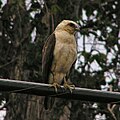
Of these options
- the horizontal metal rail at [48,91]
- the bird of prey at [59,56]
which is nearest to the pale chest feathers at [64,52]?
the bird of prey at [59,56]

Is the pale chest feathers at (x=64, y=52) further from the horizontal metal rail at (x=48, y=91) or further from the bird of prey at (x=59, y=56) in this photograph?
the horizontal metal rail at (x=48, y=91)

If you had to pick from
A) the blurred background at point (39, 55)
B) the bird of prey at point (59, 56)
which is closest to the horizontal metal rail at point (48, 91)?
the bird of prey at point (59, 56)

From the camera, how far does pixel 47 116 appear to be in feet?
29.5

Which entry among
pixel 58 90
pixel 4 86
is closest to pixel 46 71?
pixel 58 90

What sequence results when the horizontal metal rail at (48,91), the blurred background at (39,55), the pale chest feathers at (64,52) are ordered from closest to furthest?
the horizontal metal rail at (48,91) → the pale chest feathers at (64,52) → the blurred background at (39,55)

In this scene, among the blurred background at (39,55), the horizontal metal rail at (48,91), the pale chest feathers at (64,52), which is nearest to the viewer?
the horizontal metal rail at (48,91)

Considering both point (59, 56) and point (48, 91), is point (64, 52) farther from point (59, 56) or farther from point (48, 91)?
point (48, 91)

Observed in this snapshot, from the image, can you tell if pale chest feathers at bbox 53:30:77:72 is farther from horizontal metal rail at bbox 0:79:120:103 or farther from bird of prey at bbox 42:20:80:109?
horizontal metal rail at bbox 0:79:120:103

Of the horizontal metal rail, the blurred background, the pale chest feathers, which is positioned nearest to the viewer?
the horizontal metal rail

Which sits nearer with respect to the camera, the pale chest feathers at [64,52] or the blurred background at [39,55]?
the pale chest feathers at [64,52]

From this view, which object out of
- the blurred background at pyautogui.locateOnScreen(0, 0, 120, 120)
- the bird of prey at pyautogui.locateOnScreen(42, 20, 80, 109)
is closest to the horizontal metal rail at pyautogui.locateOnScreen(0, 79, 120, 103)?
the bird of prey at pyautogui.locateOnScreen(42, 20, 80, 109)

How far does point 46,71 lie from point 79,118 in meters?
3.24

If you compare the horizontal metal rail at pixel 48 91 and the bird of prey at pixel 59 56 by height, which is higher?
the bird of prey at pixel 59 56

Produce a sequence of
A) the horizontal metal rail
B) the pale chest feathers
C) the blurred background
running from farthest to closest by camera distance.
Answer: the blurred background < the pale chest feathers < the horizontal metal rail
